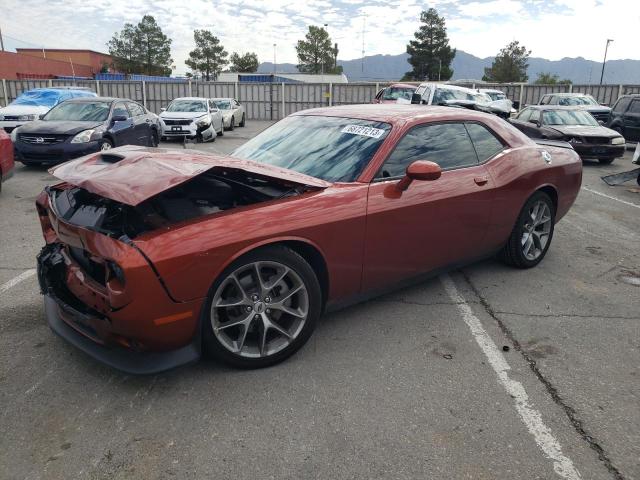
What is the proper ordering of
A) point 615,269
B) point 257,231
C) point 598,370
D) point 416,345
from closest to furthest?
1. point 257,231
2. point 598,370
3. point 416,345
4. point 615,269

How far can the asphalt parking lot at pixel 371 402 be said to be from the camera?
2268 millimetres

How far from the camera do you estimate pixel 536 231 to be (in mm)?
4922

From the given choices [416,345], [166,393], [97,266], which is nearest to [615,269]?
[416,345]

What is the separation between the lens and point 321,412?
8.64ft

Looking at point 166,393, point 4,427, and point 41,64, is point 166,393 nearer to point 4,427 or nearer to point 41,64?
point 4,427

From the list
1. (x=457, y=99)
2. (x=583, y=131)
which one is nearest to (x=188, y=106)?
(x=457, y=99)

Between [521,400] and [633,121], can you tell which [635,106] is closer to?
[633,121]

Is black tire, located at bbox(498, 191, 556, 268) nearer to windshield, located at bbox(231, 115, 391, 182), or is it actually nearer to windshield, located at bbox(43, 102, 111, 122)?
windshield, located at bbox(231, 115, 391, 182)

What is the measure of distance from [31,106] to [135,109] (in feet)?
12.3

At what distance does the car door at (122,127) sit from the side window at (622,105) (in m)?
14.9

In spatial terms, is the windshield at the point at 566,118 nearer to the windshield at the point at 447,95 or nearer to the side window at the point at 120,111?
the windshield at the point at 447,95

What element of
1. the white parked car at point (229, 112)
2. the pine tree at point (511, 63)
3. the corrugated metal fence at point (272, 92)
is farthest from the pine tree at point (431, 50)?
the white parked car at point (229, 112)

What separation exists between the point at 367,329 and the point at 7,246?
4.14 meters

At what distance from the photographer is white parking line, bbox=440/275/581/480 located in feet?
7.52
